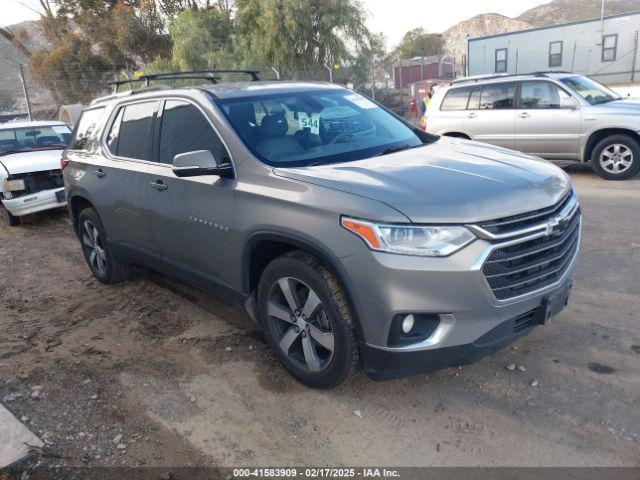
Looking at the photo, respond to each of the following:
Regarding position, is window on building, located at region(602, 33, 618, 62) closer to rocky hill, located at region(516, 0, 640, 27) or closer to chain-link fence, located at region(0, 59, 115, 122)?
chain-link fence, located at region(0, 59, 115, 122)

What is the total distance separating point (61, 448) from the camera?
9.95 feet

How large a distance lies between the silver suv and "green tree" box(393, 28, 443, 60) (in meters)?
78.3

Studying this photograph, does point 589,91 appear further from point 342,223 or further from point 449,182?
point 342,223

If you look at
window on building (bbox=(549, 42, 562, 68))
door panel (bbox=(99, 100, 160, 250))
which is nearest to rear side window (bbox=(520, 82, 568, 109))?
door panel (bbox=(99, 100, 160, 250))

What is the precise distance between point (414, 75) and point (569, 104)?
40.0 m

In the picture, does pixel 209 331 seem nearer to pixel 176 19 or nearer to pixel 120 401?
pixel 120 401

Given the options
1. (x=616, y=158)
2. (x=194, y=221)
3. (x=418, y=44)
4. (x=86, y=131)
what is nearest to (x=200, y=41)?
(x=616, y=158)

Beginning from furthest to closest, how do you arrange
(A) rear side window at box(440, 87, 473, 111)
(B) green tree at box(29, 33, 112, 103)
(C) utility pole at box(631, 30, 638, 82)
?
(C) utility pole at box(631, 30, 638, 82)
(B) green tree at box(29, 33, 112, 103)
(A) rear side window at box(440, 87, 473, 111)

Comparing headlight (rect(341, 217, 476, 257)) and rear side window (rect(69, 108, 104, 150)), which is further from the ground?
rear side window (rect(69, 108, 104, 150))

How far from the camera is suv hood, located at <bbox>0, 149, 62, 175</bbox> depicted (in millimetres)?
8531

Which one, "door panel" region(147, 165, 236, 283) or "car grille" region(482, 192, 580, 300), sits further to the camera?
"door panel" region(147, 165, 236, 283)

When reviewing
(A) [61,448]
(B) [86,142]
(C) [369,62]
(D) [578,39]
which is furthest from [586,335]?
(D) [578,39]

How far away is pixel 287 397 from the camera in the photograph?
3400 millimetres

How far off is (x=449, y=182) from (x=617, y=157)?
280 inches
